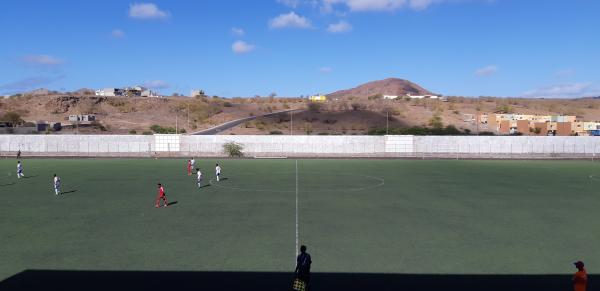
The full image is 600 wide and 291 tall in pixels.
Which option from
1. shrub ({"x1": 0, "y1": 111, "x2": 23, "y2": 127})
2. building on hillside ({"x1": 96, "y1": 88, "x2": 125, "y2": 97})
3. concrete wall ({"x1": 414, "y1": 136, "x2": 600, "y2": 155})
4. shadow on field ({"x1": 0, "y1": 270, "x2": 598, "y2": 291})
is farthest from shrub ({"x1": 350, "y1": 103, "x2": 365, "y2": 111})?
shadow on field ({"x1": 0, "y1": 270, "x2": 598, "y2": 291})

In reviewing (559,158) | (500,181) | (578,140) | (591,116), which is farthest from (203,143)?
(591,116)

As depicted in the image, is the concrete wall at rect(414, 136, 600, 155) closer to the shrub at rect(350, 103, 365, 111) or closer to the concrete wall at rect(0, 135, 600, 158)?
the concrete wall at rect(0, 135, 600, 158)

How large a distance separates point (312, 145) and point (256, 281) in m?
49.4

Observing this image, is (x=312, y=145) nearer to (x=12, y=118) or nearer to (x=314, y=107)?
(x=314, y=107)

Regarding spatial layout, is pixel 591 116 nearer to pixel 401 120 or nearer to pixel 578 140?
pixel 401 120

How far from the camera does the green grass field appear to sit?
16.3 meters

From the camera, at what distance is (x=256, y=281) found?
14484mm

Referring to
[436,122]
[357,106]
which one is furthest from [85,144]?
[357,106]

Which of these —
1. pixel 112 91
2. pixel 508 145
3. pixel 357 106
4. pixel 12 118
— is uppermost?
pixel 112 91

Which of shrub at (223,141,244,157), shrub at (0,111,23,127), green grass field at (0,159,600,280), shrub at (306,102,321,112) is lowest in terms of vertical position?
green grass field at (0,159,600,280)

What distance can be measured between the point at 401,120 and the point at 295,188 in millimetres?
74166

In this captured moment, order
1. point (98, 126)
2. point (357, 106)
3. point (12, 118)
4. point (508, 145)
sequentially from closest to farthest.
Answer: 1. point (508, 145)
2. point (98, 126)
3. point (12, 118)
4. point (357, 106)

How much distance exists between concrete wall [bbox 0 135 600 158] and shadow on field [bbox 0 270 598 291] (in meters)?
47.7

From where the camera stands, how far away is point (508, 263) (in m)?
16.2
